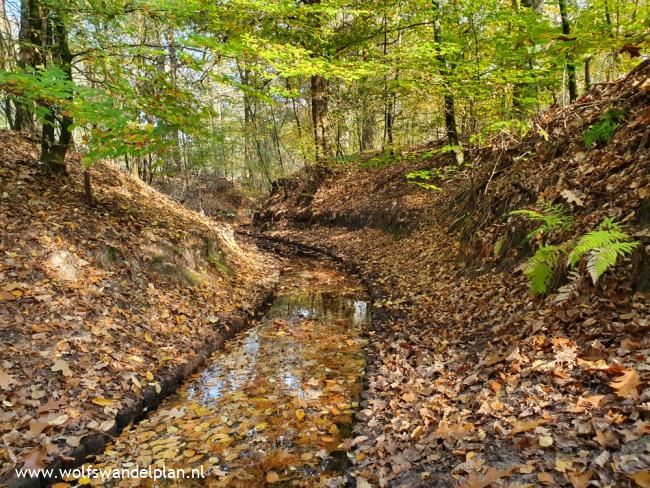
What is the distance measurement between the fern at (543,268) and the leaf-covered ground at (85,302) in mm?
5023

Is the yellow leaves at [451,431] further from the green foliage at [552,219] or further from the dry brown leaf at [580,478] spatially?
the green foliage at [552,219]

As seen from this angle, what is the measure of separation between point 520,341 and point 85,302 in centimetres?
585

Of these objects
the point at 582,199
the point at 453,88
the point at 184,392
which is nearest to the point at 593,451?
the point at 582,199

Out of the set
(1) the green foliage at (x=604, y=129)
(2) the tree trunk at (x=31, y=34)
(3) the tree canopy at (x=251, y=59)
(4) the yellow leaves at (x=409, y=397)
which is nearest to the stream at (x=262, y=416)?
(4) the yellow leaves at (x=409, y=397)

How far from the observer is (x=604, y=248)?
174 inches

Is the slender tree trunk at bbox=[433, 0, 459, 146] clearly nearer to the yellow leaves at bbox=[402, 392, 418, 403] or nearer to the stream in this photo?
the stream

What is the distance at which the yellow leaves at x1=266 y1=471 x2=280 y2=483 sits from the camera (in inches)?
160

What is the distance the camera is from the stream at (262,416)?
423 centimetres

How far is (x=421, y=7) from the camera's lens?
13.5 meters

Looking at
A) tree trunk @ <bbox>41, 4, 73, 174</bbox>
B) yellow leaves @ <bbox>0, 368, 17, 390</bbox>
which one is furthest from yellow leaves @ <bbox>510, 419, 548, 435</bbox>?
tree trunk @ <bbox>41, 4, 73, 174</bbox>

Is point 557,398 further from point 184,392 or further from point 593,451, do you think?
point 184,392

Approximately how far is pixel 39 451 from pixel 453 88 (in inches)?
441

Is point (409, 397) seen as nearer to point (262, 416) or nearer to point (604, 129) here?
point (262, 416)

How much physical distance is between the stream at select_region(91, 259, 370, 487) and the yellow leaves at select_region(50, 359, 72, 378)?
3.29 ft
